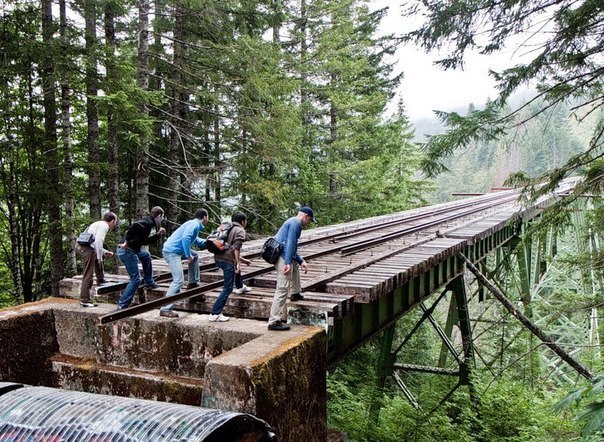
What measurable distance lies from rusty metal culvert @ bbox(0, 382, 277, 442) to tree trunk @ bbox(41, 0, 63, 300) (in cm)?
815

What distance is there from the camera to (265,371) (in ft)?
12.8

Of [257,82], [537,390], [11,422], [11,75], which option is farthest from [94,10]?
[537,390]

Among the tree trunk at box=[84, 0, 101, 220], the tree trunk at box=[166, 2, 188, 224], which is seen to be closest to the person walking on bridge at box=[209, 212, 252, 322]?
the tree trunk at box=[84, 0, 101, 220]

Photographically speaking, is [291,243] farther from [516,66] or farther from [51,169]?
[51,169]

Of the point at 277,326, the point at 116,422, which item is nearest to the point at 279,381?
the point at 277,326

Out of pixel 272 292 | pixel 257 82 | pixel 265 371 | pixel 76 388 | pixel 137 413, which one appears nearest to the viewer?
pixel 137 413

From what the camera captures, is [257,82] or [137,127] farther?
[257,82]

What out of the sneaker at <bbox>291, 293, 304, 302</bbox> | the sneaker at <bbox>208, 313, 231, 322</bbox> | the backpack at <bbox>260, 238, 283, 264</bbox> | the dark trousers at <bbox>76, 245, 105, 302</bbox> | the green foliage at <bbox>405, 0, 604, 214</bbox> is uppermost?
the green foliage at <bbox>405, 0, 604, 214</bbox>

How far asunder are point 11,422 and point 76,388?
260cm

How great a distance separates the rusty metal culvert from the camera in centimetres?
286

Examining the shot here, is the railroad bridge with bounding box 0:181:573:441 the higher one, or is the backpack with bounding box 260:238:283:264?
the backpack with bounding box 260:238:283:264

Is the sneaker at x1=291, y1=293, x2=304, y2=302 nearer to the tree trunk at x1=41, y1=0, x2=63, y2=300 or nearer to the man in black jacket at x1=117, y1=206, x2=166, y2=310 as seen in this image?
the man in black jacket at x1=117, y1=206, x2=166, y2=310

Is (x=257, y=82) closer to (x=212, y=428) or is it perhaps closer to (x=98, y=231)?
(x=98, y=231)

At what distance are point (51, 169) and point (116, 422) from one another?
32.7 ft
